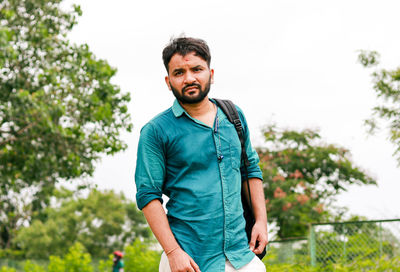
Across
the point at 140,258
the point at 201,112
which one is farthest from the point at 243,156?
the point at 140,258

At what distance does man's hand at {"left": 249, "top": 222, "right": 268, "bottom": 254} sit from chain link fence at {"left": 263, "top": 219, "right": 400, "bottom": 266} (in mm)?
4202

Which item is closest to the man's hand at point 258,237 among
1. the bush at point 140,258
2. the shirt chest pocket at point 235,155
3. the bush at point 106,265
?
the shirt chest pocket at point 235,155

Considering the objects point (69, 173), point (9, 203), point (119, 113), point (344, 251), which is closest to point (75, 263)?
point (69, 173)

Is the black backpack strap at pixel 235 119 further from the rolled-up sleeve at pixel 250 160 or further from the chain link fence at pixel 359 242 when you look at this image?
the chain link fence at pixel 359 242

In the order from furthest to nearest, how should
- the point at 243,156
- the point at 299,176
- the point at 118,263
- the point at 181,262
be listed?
the point at 299,176, the point at 118,263, the point at 243,156, the point at 181,262

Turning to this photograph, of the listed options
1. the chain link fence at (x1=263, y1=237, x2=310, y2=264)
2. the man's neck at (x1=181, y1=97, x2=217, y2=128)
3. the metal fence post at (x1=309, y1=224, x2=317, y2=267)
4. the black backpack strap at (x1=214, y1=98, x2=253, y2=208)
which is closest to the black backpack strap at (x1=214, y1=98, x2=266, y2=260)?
the black backpack strap at (x1=214, y1=98, x2=253, y2=208)

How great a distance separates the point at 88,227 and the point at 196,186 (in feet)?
136

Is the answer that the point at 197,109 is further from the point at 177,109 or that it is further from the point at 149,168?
the point at 149,168

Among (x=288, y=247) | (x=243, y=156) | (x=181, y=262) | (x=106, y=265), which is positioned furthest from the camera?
(x=106, y=265)

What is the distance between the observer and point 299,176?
82.1ft

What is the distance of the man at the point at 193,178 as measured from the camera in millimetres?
2305

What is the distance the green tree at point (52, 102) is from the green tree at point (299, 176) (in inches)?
406

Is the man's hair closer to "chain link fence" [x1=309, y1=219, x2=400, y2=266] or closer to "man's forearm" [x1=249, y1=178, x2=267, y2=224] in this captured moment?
"man's forearm" [x1=249, y1=178, x2=267, y2=224]

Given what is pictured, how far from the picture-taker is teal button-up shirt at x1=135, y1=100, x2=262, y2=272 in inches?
91.0
